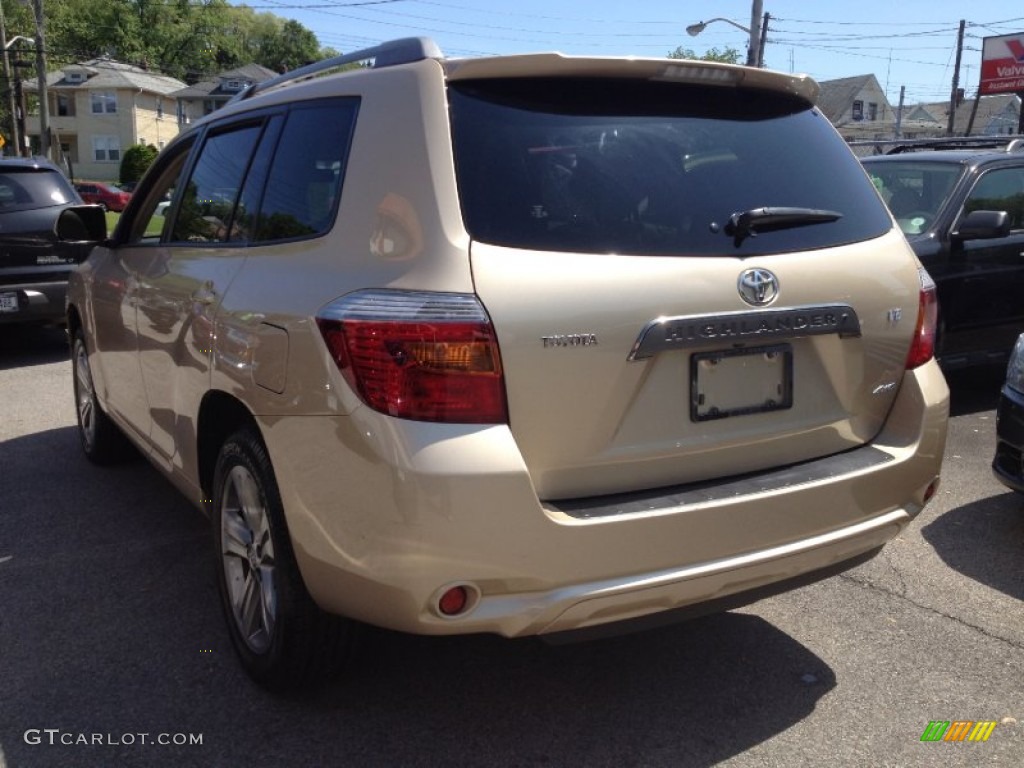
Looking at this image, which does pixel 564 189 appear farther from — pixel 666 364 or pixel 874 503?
pixel 874 503

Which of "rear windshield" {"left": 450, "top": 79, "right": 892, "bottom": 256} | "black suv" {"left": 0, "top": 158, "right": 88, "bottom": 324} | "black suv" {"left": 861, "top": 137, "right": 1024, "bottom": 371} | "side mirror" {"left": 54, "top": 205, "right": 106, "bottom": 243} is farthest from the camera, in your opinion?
"black suv" {"left": 0, "top": 158, "right": 88, "bottom": 324}

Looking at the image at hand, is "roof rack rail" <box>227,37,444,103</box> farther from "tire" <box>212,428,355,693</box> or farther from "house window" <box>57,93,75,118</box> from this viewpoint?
"house window" <box>57,93,75,118</box>

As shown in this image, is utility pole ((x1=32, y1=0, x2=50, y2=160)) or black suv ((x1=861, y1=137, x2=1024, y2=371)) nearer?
black suv ((x1=861, y1=137, x2=1024, y2=371))

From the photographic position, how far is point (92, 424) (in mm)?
5688

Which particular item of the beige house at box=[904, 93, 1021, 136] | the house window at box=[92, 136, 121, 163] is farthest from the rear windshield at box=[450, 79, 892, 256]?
the house window at box=[92, 136, 121, 163]

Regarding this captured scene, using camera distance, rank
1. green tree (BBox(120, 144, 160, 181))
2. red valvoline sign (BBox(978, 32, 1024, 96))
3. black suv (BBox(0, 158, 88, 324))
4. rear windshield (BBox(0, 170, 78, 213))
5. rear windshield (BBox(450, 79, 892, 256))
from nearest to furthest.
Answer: rear windshield (BBox(450, 79, 892, 256)) < black suv (BBox(0, 158, 88, 324)) < rear windshield (BBox(0, 170, 78, 213)) < red valvoline sign (BBox(978, 32, 1024, 96)) < green tree (BBox(120, 144, 160, 181))

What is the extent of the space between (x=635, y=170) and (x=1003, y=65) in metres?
48.1

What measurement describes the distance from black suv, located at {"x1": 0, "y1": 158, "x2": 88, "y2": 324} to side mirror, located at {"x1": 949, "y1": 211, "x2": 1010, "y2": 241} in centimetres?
729

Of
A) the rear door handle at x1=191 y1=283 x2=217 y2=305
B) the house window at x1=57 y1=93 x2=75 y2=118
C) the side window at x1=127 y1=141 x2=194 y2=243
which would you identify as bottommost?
the house window at x1=57 y1=93 x2=75 y2=118

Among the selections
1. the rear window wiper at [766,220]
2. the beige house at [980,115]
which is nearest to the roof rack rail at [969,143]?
the rear window wiper at [766,220]

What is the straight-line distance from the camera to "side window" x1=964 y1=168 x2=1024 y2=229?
23.0 feet

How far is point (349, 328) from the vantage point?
2.54 m

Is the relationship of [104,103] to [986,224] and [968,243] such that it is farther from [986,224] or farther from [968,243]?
[986,224]

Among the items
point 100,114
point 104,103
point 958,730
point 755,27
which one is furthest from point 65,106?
point 958,730
